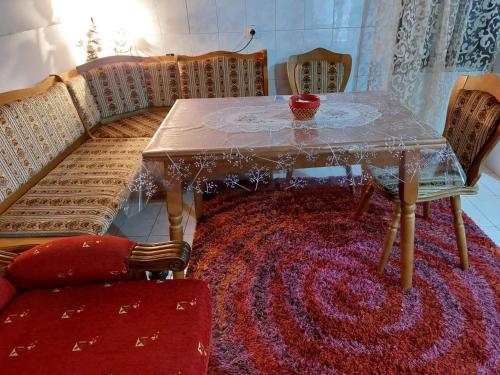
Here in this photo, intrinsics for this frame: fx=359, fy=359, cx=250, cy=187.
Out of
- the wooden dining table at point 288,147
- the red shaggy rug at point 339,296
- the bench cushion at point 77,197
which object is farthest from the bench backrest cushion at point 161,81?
the wooden dining table at point 288,147

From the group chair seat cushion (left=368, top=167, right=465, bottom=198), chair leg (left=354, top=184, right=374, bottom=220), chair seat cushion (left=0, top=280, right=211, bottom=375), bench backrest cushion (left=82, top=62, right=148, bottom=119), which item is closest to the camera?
chair seat cushion (left=0, top=280, right=211, bottom=375)

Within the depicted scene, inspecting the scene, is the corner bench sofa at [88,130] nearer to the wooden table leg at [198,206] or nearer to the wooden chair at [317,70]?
the wooden chair at [317,70]

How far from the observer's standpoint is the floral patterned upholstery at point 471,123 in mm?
1494

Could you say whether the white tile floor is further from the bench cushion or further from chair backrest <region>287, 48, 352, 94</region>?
chair backrest <region>287, 48, 352, 94</region>

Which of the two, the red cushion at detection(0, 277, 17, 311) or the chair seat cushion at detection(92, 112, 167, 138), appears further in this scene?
the chair seat cushion at detection(92, 112, 167, 138)

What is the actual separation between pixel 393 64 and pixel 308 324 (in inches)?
79.0

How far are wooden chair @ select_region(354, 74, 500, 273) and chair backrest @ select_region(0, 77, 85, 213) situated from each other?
163 cm

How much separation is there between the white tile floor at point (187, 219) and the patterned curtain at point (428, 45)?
69cm

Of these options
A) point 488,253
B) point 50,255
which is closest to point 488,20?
point 488,253

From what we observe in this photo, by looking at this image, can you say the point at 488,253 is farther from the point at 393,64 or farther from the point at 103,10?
the point at 103,10

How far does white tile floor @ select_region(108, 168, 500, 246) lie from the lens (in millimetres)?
2121

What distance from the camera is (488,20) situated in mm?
2496

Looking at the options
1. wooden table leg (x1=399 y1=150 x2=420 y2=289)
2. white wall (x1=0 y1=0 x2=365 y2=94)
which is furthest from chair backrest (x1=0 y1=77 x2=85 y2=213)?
wooden table leg (x1=399 y1=150 x2=420 y2=289)

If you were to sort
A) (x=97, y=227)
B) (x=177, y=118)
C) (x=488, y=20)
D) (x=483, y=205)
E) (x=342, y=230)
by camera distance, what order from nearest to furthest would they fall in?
(x=97, y=227), (x=177, y=118), (x=342, y=230), (x=483, y=205), (x=488, y=20)
